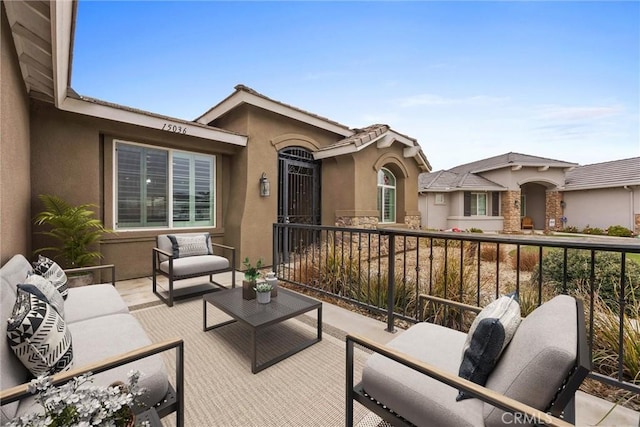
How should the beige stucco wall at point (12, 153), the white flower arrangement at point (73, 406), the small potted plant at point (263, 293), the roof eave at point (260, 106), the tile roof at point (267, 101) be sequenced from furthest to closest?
the roof eave at point (260, 106)
the tile roof at point (267, 101)
the small potted plant at point (263, 293)
the beige stucco wall at point (12, 153)
the white flower arrangement at point (73, 406)

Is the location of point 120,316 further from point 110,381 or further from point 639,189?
point 639,189

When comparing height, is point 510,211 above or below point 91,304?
above

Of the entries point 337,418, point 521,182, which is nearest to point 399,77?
point 337,418

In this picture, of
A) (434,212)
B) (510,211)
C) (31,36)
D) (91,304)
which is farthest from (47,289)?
(510,211)

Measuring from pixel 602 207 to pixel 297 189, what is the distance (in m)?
19.1

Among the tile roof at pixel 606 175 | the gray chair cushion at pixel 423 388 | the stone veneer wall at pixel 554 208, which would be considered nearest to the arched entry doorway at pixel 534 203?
the stone veneer wall at pixel 554 208

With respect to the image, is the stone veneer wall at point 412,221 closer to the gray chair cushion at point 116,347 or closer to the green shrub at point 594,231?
the gray chair cushion at point 116,347

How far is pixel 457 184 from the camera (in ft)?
53.8

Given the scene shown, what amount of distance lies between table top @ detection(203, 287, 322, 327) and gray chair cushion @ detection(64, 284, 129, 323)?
91 cm

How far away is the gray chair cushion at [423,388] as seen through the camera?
124 centimetres

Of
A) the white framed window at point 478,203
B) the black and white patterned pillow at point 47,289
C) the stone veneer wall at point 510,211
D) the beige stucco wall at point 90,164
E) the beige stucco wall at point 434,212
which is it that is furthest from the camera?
the beige stucco wall at point 434,212

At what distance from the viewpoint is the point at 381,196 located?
933 centimetres

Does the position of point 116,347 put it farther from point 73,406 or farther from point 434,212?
point 434,212

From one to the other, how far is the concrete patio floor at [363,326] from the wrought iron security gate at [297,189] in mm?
2074
